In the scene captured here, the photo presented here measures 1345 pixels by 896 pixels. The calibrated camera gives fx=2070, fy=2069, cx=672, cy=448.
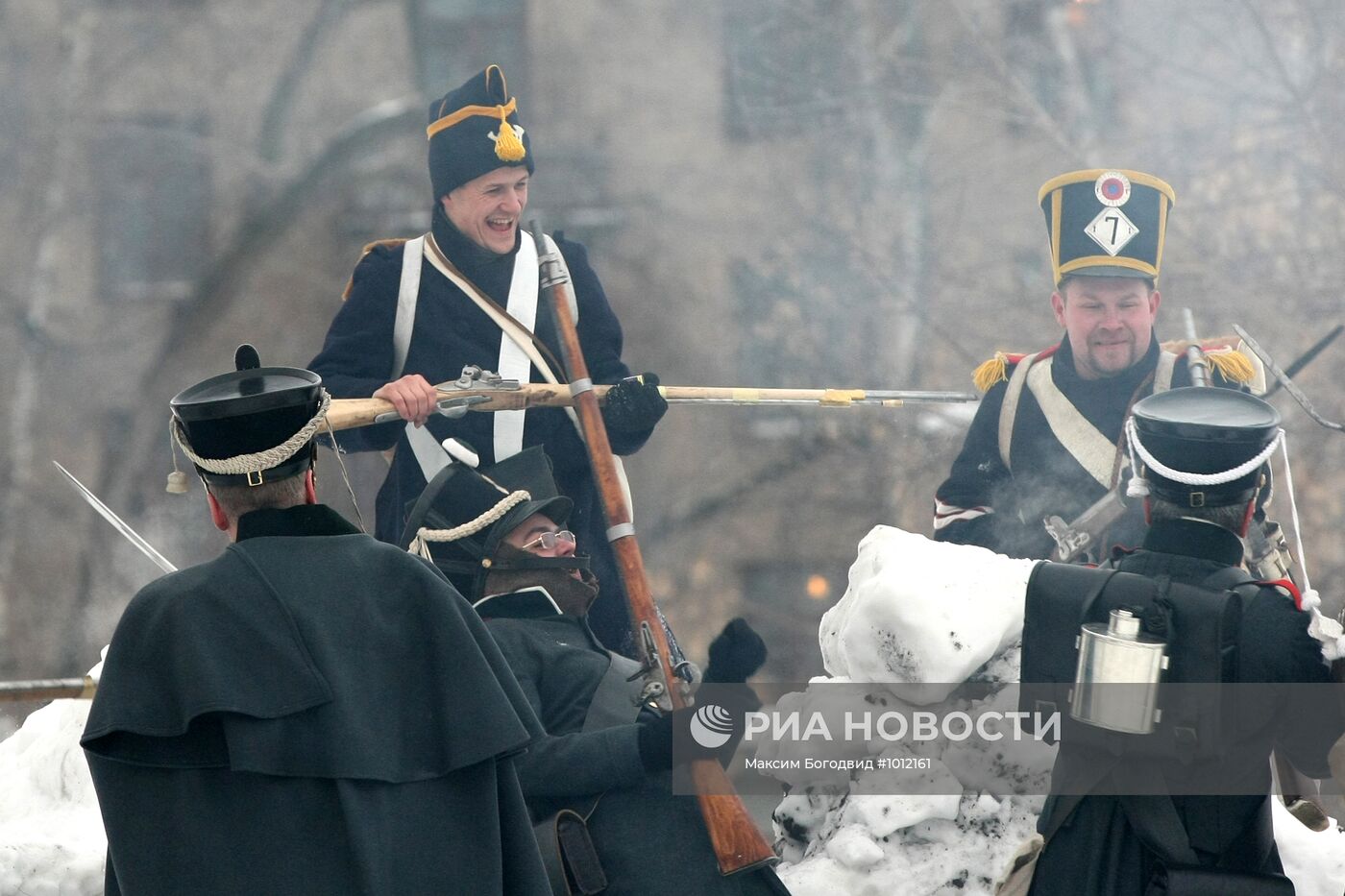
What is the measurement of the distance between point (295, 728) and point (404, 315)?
225 centimetres

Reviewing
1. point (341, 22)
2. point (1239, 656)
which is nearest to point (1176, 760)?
point (1239, 656)

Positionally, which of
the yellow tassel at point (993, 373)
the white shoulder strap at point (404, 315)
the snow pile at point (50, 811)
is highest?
the white shoulder strap at point (404, 315)

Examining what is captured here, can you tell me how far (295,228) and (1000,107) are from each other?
6123 millimetres

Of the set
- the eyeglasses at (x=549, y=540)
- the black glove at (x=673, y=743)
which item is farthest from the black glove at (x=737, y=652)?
the eyeglasses at (x=549, y=540)

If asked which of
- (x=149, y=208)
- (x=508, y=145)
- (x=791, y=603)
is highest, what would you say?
(x=508, y=145)

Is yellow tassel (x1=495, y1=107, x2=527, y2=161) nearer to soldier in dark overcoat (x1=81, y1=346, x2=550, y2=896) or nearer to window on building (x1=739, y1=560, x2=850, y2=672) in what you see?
soldier in dark overcoat (x1=81, y1=346, x2=550, y2=896)

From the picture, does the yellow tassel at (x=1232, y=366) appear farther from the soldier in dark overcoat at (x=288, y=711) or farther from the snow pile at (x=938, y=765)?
the soldier in dark overcoat at (x=288, y=711)

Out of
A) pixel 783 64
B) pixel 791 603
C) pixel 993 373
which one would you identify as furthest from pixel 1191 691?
pixel 783 64

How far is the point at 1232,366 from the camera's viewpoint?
5402 mm

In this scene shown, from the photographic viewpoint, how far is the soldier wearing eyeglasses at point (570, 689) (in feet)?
14.2

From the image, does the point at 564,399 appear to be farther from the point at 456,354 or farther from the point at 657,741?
the point at 657,741

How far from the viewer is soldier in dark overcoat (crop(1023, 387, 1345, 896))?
3852 mm

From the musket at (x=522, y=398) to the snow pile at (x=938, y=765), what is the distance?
805 mm

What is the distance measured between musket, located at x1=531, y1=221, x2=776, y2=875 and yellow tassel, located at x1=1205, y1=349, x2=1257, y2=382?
1601mm
